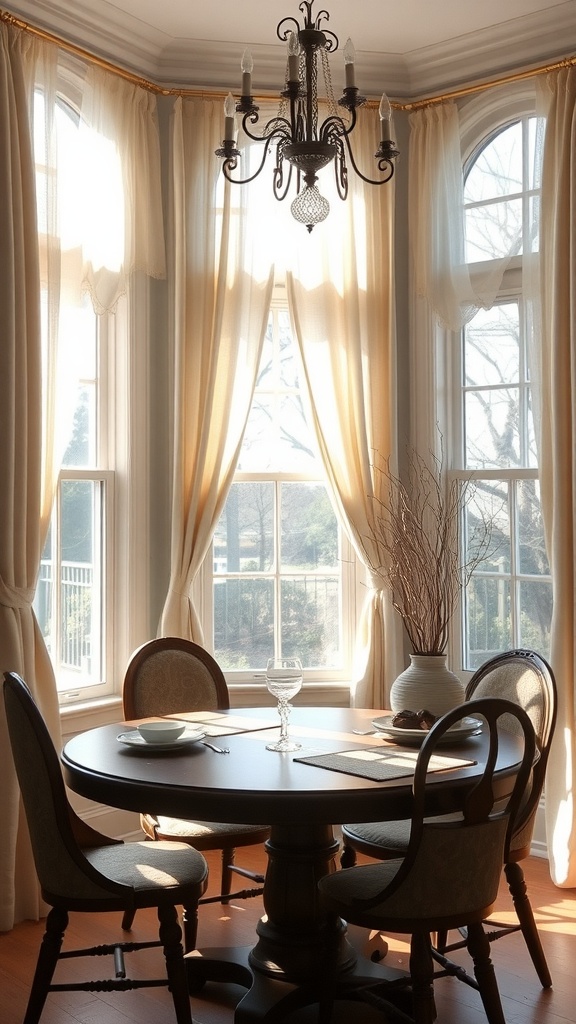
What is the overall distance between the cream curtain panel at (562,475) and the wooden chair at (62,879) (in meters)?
1.91

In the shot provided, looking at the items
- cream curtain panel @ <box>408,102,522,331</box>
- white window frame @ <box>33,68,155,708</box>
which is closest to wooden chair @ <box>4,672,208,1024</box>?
white window frame @ <box>33,68,155,708</box>

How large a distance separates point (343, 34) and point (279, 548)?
2.33m

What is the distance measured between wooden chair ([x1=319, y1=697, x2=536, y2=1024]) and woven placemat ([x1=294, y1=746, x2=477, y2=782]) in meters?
0.15

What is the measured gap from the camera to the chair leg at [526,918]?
9.68ft

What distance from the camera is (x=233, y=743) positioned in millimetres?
2844

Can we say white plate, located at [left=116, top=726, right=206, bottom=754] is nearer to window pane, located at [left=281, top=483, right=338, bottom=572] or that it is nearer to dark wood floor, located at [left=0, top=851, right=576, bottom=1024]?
dark wood floor, located at [left=0, top=851, right=576, bottom=1024]

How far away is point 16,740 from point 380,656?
7.42 ft

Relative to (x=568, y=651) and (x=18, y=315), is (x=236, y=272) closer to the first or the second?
(x=18, y=315)

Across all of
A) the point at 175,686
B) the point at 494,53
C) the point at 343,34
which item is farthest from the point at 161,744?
the point at 494,53

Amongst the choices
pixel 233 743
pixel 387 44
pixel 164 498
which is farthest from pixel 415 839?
pixel 387 44

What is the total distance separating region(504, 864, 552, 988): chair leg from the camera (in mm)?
2951

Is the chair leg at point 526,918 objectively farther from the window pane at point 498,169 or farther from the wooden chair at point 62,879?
the window pane at point 498,169

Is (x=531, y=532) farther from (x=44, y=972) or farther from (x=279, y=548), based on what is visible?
(x=44, y=972)

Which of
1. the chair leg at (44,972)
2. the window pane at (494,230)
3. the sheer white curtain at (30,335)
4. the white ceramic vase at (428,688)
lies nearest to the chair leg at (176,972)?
the chair leg at (44,972)
